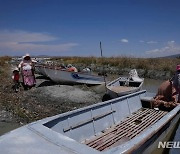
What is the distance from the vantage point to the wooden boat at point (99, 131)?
405cm

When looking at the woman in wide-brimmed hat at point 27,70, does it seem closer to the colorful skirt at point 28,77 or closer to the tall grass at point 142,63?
the colorful skirt at point 28,77

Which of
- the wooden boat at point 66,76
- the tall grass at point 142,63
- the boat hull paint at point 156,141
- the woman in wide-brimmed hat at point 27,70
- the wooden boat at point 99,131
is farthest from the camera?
the tall grass at point 142,63

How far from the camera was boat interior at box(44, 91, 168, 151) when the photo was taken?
614 centimetres

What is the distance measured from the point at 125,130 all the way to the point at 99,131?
0.86m

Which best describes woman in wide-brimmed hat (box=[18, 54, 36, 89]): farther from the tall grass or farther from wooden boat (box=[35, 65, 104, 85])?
the tall grass

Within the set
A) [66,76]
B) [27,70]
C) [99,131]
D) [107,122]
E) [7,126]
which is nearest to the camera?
[99,131]

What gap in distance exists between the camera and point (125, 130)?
7516 mm

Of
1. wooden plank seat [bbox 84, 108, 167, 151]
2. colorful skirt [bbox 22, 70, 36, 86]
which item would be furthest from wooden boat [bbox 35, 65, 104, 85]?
wooden plank seat [bbox 84, 108, 167, 151]

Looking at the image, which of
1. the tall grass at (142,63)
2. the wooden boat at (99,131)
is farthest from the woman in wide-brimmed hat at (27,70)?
the tall grass at (142,63)

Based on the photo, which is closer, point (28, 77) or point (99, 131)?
point (99, 131)

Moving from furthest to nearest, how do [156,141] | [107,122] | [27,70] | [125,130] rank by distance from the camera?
[27,70] → [107,122] → [125,130] → [156,141]

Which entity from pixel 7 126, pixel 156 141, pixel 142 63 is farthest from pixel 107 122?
pixel 142 63

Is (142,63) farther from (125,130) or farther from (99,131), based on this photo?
(99,131)

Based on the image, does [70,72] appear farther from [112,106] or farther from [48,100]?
[112,106]
